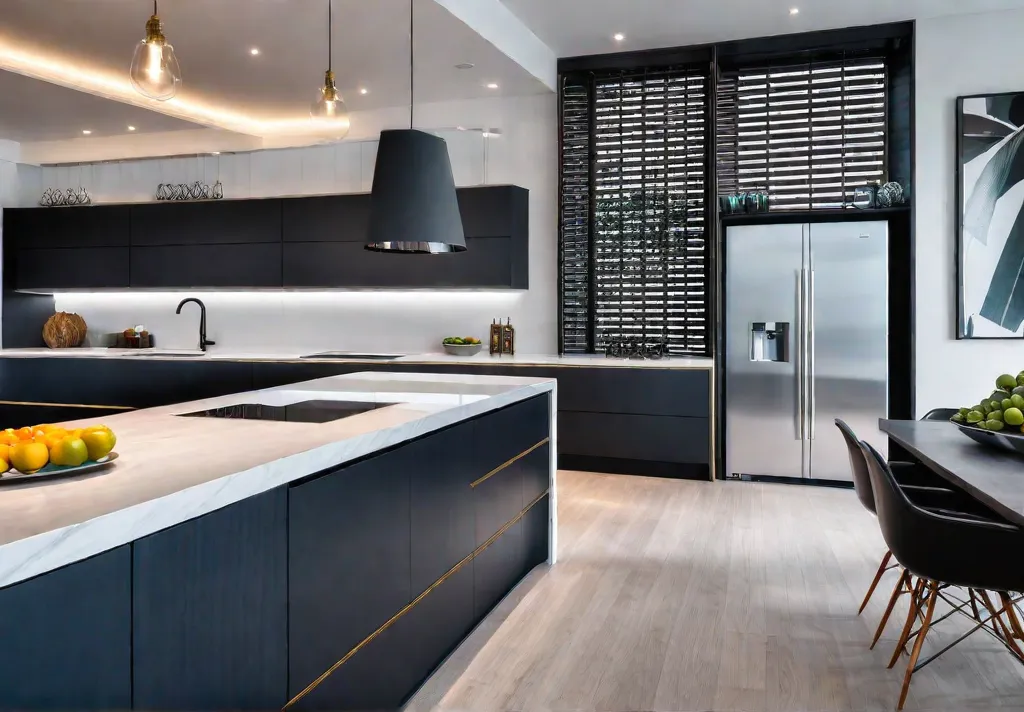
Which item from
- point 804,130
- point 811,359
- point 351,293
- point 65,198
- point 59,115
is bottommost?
point 811,359

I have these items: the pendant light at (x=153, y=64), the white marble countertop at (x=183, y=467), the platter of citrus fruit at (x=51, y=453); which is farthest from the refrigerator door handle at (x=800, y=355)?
the platter of citrus fruit at (x=51, y=453)

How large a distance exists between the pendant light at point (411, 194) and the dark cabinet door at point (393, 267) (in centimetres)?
254

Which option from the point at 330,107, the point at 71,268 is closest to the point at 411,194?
the point at 330,107

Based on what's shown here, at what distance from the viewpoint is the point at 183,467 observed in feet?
5.13

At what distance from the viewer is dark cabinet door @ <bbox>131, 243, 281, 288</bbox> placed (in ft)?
20.4

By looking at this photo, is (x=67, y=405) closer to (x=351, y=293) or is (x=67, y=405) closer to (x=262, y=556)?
(x=351, y=293)

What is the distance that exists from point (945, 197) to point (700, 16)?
1947mm

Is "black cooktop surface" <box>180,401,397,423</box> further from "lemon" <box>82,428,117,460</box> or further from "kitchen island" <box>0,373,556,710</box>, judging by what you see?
"lemon" <box>82,428,117,460</box>

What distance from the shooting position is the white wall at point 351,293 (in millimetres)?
5945

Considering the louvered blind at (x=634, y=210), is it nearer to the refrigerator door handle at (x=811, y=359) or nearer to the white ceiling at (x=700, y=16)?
the white ceiling at (x=700, y=16)

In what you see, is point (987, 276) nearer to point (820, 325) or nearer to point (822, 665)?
point (820, 325)

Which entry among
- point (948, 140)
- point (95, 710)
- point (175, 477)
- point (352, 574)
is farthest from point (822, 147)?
point (95, 710)

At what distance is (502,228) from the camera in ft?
18.5

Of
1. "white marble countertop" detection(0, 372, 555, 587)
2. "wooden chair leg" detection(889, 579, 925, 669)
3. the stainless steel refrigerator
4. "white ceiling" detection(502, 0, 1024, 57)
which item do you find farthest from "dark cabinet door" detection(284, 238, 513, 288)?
"wooden chair leg" detection(889, 579, 925, 669)
